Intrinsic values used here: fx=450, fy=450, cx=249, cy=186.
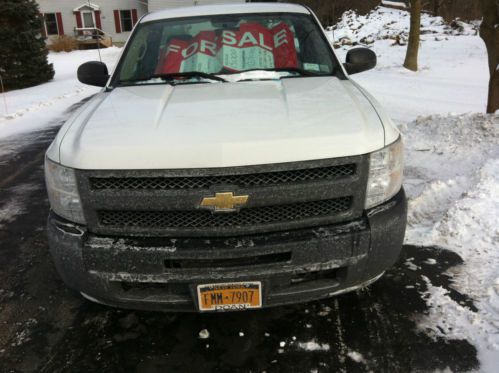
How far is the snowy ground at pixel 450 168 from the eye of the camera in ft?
9.21

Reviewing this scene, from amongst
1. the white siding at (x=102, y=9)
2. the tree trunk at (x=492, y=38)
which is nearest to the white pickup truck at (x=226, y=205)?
the tree trunk at (x=492, y=38)

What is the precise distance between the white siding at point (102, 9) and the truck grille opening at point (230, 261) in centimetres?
3576

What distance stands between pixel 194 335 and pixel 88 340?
65 cm

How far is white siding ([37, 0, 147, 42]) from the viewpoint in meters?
34.0

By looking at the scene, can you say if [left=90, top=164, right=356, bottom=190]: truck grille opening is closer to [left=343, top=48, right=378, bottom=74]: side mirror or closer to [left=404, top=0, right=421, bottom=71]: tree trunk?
[left=343, top=48, right=378, bottom=74]: side mirror

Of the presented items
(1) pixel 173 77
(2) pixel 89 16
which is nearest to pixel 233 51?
(1) pixel 173 77

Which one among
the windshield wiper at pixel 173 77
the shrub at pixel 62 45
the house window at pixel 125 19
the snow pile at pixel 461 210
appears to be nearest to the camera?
the snow pile at pixel 461 210

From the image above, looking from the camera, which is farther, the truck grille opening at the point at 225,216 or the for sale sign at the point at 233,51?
the for sale sign at the point at 233,51

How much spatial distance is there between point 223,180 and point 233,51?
175cm

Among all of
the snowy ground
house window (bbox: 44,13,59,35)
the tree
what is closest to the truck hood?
the snowy ground

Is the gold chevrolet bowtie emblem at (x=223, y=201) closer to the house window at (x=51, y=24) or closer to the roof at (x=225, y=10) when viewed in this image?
the roof at (x=225, y=10)

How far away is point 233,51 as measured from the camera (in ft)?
12.0

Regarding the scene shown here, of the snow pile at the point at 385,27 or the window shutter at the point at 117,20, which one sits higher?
the snow pile at the point at 385,27

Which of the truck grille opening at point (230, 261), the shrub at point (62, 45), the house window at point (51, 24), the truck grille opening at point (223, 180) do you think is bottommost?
the shrub at point (62, 45)
